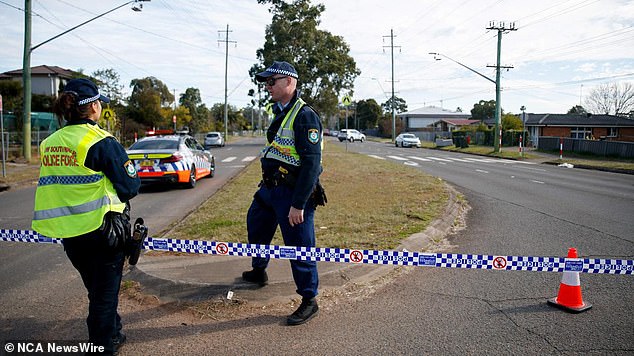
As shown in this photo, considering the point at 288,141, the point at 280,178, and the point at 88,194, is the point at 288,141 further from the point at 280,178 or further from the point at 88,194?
the point at 88,194

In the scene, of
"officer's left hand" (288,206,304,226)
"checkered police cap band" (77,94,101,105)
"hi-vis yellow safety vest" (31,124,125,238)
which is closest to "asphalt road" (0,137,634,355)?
"officer's left hand" (288,206,304,226)

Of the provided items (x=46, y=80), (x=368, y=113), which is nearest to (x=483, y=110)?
(x=368, y=113)

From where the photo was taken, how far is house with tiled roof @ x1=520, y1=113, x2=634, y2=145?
48656 mm

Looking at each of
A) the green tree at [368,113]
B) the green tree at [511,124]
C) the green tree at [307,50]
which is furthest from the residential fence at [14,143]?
the green tree at [368,113]

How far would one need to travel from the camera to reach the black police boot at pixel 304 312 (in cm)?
386

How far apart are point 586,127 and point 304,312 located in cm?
5467

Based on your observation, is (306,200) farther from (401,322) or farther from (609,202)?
(609,202)

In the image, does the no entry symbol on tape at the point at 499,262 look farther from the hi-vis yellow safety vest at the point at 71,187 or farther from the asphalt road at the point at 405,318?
the hi-vis yellow safety vest at the point at 71,187

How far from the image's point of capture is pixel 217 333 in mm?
3711

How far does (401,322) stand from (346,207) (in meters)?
5.02

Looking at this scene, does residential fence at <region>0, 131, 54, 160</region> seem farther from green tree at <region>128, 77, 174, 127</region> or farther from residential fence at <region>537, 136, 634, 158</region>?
residential fence at <region>537, 136, 634, 158</region>

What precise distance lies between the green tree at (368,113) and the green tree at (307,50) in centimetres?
4835

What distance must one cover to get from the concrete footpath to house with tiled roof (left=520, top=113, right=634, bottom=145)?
159 ft

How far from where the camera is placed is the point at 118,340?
11.3ft
